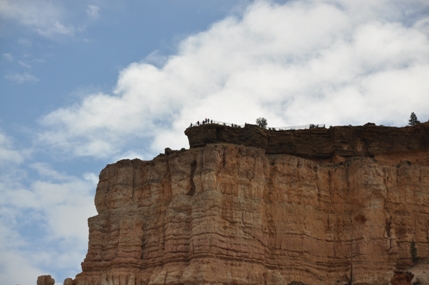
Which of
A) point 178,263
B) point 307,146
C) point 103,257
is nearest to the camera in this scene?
point 178,263

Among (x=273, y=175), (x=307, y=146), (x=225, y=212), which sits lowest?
(x=225, y=212)

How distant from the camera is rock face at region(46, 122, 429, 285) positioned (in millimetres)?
52500

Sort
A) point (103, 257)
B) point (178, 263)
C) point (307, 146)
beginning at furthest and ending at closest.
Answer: point (307, 146) < point (103, 257) < point (178, 263)

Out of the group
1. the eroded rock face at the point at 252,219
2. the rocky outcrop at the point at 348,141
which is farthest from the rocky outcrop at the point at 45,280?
the rocky outcrop at the point at 348,141

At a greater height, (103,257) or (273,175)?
(273,175)

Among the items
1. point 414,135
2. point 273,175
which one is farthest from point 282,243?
point 414,135

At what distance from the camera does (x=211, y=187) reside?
174 ft

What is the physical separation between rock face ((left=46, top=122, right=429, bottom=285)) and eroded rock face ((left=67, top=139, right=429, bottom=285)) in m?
0.07

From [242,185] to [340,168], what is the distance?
29.5 feet

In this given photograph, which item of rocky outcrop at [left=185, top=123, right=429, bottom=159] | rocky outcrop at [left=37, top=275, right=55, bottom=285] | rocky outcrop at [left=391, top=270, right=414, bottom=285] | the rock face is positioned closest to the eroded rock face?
the rock face

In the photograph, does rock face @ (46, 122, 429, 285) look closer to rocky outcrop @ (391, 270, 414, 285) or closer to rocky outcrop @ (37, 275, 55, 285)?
rocky outcrop @ (37, 275, 55, 285)

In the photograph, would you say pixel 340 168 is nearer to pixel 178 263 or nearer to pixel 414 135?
pixel 414 135

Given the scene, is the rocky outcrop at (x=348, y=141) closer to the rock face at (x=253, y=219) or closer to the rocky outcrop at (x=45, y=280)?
the rock face at (x=253, y=219)

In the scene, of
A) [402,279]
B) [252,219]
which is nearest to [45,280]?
[252,219]
